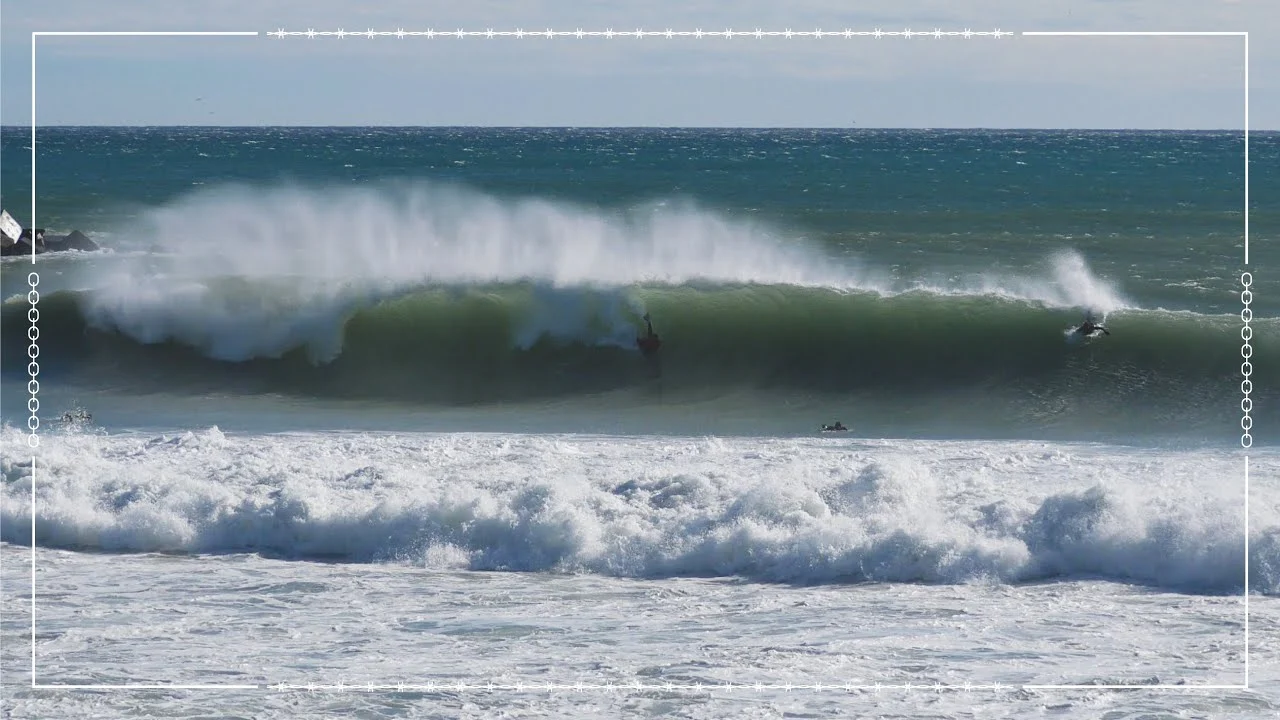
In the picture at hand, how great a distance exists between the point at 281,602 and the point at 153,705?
4.66ft

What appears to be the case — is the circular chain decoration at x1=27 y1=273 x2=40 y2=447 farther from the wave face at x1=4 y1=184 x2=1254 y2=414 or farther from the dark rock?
the dark rock

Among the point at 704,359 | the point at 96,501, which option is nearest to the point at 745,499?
the point at 96,501

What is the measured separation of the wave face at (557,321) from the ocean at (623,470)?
0.06m

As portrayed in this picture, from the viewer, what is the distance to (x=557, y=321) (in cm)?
1445

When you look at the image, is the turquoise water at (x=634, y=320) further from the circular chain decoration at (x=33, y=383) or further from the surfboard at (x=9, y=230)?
the surfboard at (x=9, y=230)

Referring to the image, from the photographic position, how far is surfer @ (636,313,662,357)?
13961 mm

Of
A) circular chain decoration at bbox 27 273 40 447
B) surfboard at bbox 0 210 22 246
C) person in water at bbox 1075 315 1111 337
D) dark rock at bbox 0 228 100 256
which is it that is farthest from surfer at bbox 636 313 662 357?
dark rock at bbox 0 228 100 256

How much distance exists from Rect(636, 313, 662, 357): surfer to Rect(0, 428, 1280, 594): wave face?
441 cm

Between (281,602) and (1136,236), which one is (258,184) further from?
(281,602)

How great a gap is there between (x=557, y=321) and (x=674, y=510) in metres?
6.58

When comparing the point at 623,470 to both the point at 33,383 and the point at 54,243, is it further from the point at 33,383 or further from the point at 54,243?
the point at 54,243

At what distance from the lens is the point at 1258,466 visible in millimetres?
9234

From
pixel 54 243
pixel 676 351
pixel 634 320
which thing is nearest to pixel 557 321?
pixel 634 320

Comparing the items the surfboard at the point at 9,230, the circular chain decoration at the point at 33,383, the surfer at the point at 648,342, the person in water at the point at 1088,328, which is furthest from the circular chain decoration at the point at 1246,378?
the surfboard at the point at 9,230
